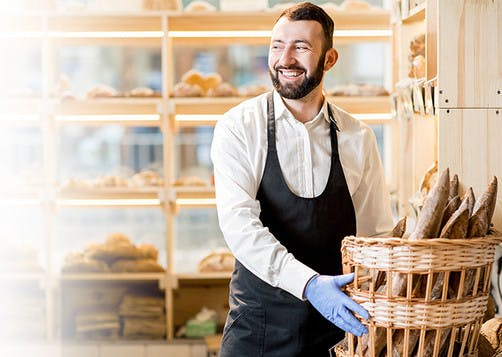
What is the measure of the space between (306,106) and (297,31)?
0.23 metres

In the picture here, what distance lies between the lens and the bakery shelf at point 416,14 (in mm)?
2693

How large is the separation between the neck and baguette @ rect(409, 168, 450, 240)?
1.93ft

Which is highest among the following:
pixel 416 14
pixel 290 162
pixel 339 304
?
pixel 416 14

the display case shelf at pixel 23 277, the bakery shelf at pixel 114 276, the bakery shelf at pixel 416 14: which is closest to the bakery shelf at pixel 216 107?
the bakery shelf at pixel 114 276

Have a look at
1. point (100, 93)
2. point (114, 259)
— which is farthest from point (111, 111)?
point (114, 259)

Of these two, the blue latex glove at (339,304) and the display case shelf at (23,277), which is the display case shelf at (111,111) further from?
the blue latex glove at (339,304)

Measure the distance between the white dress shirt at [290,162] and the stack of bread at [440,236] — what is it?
1.42ft

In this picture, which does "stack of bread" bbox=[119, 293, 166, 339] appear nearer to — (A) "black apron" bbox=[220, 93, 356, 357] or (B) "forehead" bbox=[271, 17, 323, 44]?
(A) "black apron" bbox=[220, 93, 356, 357]

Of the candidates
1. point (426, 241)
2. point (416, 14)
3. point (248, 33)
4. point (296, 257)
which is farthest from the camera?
point (248, 33)

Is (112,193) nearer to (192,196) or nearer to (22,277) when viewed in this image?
(192,196)

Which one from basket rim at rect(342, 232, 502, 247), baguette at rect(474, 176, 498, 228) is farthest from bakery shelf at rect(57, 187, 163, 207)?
basket rim at rect(342, 232, 502, 247)

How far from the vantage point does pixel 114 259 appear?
4.47m

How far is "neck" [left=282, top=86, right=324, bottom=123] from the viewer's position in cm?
215

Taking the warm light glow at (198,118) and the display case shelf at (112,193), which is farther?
the warm light glow at (198,118)
